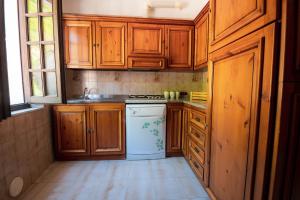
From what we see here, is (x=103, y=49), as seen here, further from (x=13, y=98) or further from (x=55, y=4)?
(x=13, y=98)

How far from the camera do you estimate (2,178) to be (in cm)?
130

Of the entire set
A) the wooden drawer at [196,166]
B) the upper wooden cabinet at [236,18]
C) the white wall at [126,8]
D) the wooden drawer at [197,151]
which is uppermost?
the white wall at [126,8]

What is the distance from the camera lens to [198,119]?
1.82 meters

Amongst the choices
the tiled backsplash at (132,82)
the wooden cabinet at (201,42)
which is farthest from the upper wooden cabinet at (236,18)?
the tiled backsplash at (132,82)

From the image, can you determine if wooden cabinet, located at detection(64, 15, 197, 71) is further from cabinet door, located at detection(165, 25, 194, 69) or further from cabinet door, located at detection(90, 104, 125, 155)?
cabinet door, located at detection(90, 104, 125, 155)

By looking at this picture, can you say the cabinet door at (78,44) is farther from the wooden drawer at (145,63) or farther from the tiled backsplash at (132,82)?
the wooden drawer at (145,63)

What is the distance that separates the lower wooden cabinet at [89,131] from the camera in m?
2.18

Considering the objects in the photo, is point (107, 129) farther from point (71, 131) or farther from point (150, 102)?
point (150, 102)

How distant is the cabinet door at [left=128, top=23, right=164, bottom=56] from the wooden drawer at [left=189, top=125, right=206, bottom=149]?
125cm

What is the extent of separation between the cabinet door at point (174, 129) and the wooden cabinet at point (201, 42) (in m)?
0.74

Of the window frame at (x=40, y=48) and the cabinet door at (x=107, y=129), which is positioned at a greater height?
the window frame at (x=40, y=48)

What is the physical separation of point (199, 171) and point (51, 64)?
2187 millimetres

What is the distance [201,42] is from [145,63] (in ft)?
2.84

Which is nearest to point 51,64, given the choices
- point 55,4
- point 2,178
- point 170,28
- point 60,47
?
point 60,47
